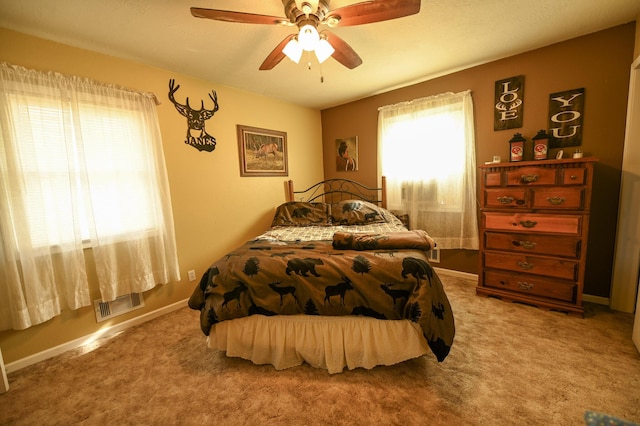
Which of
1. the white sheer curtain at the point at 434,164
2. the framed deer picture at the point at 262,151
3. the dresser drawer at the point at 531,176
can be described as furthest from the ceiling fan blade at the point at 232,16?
the dresser drawer at the point at 531,176

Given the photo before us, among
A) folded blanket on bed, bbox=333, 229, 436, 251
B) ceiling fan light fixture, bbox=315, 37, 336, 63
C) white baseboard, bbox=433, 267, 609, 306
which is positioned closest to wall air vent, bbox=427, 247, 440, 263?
white baseboard, bbox=433, 267, 609, 306

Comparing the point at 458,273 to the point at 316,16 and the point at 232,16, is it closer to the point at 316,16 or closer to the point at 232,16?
the point at 316,16

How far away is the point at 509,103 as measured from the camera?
104 inches

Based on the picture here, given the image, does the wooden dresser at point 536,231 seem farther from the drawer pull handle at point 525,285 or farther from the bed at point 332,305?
the bed at point 332,305

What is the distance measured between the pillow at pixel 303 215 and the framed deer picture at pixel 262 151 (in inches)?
24.4

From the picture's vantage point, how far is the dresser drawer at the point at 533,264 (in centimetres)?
215

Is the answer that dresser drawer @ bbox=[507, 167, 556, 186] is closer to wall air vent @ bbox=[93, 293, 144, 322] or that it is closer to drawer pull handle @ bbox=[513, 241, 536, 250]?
drawer pull handle @ bbox=[513, 241, 536, 250]

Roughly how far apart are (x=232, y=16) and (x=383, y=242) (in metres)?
1.69

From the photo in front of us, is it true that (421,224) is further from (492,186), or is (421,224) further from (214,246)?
(214,246)

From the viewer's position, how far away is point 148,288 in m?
2.40

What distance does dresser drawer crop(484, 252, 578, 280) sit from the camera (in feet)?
7.06

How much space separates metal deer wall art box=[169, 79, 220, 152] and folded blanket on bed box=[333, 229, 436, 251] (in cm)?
196

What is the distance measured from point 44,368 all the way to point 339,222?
9.22 feet

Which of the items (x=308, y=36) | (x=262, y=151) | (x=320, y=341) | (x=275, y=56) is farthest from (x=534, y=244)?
(x=262, y=151)
